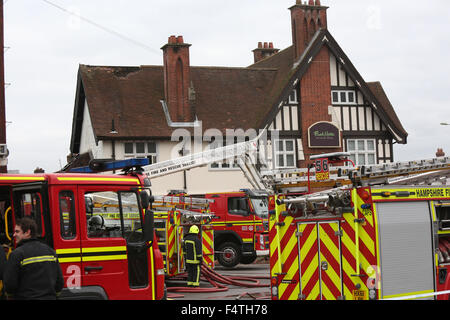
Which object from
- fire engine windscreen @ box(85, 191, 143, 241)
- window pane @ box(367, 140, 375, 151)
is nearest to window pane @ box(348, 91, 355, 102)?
window pane @ box(367, 140, 375, 151)

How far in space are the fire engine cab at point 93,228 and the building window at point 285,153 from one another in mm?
23764

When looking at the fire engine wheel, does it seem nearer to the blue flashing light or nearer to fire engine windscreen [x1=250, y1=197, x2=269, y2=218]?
fire engine windscreen [x1=250, y1=197, x2=269, y2=218]

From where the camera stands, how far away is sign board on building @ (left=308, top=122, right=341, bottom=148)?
113 feet

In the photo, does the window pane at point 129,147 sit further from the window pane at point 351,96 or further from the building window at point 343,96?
the window pane at point 351,96

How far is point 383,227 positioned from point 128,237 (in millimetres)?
3608

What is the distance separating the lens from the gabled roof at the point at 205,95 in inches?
1308

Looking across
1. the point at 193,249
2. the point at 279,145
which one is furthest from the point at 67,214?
the point at 279,145

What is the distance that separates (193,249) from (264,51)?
29.3m

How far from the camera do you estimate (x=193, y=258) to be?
631 inches

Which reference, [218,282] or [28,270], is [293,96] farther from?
[28,270]

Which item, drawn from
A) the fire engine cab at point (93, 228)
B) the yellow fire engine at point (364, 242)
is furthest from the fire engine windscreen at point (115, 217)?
the yellow fire engine at point (364, 242)

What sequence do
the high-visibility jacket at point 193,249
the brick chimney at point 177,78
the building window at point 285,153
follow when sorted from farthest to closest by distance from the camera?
the brick chimney at point 177,78 → the building window at point 285,153 → the high-visibility jacket at point 193,249

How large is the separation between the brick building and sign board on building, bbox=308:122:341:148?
0.05 meters

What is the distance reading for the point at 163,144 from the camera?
33.2 meters
